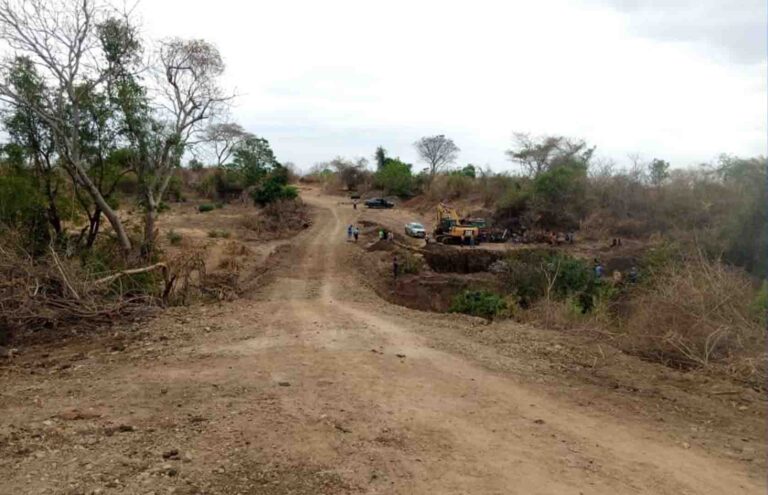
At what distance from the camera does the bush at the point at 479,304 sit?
1572 centimetres

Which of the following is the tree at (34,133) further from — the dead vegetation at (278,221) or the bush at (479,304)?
the dead vegetation at (278,221)

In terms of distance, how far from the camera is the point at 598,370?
737 centimetres

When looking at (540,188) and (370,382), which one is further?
(540,188)

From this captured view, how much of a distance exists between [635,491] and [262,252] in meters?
23.5

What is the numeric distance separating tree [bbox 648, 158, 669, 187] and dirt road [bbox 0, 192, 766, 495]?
3492 cm

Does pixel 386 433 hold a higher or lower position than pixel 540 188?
lower

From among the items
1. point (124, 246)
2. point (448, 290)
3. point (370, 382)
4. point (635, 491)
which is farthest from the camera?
point (448, 290)

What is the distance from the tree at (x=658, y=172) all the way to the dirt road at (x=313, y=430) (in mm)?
34917

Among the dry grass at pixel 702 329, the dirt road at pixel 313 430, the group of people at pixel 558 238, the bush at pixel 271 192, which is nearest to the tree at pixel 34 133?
the dirt road at pixel 313 430

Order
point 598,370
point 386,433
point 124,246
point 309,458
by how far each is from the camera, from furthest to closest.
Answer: point 124,246 → point 598,370 → point 386,433 → point 309,458

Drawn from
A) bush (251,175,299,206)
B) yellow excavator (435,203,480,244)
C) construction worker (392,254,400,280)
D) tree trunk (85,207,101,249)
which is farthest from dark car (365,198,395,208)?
tree trunk (85,207,101,249)

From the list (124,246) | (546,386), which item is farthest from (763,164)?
(124,246)

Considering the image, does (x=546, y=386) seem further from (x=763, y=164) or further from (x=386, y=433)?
(x=763, y=164)

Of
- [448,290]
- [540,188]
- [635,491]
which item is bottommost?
[448,290]
